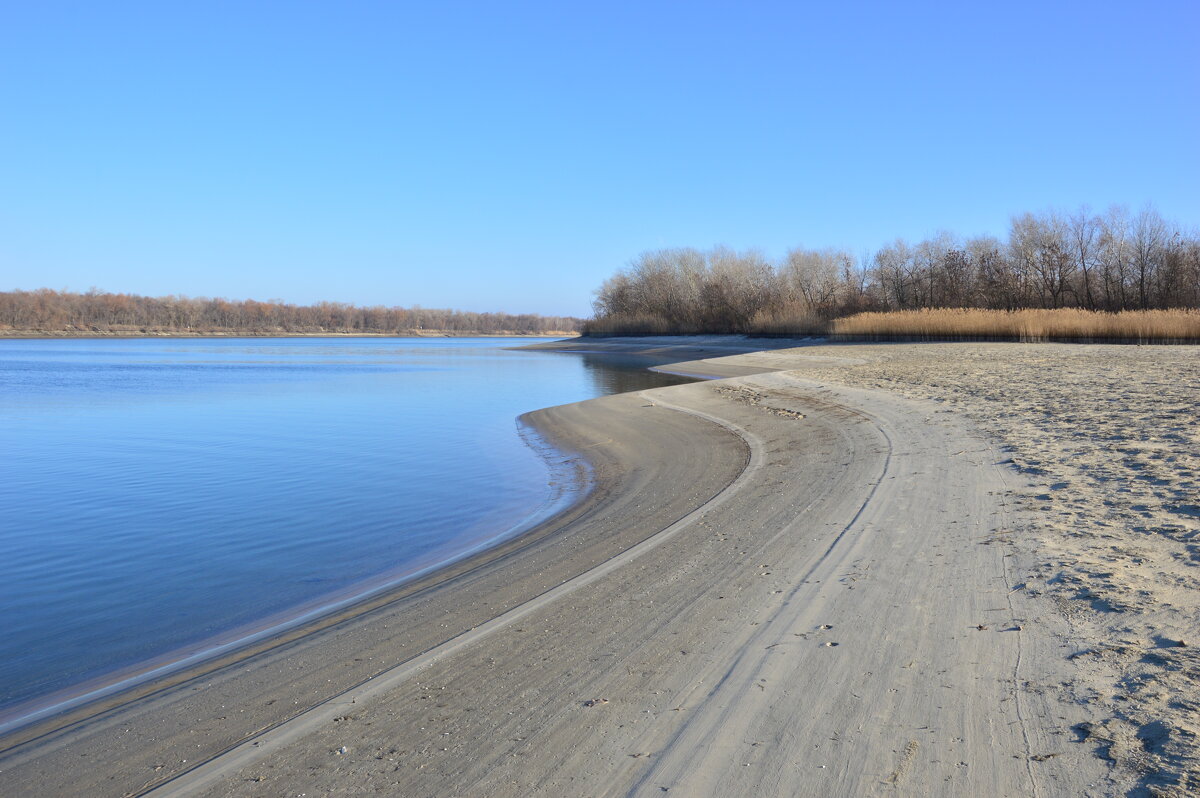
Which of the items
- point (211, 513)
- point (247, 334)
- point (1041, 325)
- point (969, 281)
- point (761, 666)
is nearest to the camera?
point (761, 666)

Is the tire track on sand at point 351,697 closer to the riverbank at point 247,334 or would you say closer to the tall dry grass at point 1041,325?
the tall dry grass at point 1041,325

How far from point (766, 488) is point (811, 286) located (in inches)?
2533

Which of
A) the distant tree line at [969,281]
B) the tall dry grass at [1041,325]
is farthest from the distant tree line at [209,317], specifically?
the tall dry grass at [1041,325]

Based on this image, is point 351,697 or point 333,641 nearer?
point 351,697

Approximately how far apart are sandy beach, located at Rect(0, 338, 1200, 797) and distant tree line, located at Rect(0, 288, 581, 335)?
402ft

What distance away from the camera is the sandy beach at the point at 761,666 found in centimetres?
321

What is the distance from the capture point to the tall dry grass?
89.4 ft

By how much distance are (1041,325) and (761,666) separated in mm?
33037

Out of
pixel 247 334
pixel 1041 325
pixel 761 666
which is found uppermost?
pixel 247 334

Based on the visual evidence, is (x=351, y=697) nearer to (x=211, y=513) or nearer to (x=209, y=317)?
(x=211, y=513)

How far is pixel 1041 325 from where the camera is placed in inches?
1235

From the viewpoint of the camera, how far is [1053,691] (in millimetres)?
3580

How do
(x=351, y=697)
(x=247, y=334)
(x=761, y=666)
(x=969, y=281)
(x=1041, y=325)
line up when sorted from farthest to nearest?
(x=247, y=334) < (x=969, y=281) < (x=1041, y=325) < (x=351, y=697) < (x=761, y=666)

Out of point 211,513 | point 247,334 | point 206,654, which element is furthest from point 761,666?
point 247,334
